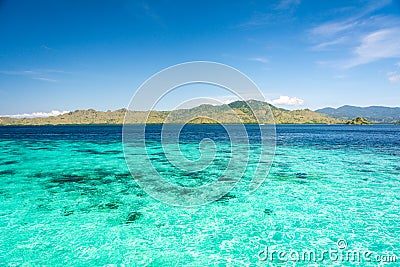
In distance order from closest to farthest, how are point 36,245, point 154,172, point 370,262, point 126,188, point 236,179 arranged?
1. point 370,262
2. point 36,245
3. point 126,188
4. point 236,179
5. point 154,172

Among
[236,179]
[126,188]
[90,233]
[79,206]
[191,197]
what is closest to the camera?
[90,233]

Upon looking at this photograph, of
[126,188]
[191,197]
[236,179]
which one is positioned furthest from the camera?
[236,179]

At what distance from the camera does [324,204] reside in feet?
53.8

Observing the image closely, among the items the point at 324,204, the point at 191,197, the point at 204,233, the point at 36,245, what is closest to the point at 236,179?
Result: the point at 191,197

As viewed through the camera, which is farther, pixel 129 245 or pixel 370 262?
pixel 129 245

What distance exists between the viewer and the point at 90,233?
40.9 feet

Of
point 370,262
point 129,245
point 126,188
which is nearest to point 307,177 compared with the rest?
point 370,262

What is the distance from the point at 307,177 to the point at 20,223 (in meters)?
22.3

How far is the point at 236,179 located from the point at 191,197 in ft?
21.5

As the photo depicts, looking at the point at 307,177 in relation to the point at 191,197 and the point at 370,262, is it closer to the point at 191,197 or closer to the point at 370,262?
the point at 191,197

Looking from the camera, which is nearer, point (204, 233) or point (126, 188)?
point (204, 233)

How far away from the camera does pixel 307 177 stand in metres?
23.9

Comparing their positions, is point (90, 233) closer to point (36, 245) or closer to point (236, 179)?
point (36, 245)

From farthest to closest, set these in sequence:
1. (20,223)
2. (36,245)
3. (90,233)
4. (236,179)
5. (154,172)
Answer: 1. (154,172)
2. (236,179)
3. (20,223)
4. (90,233)
5. (36,245)
